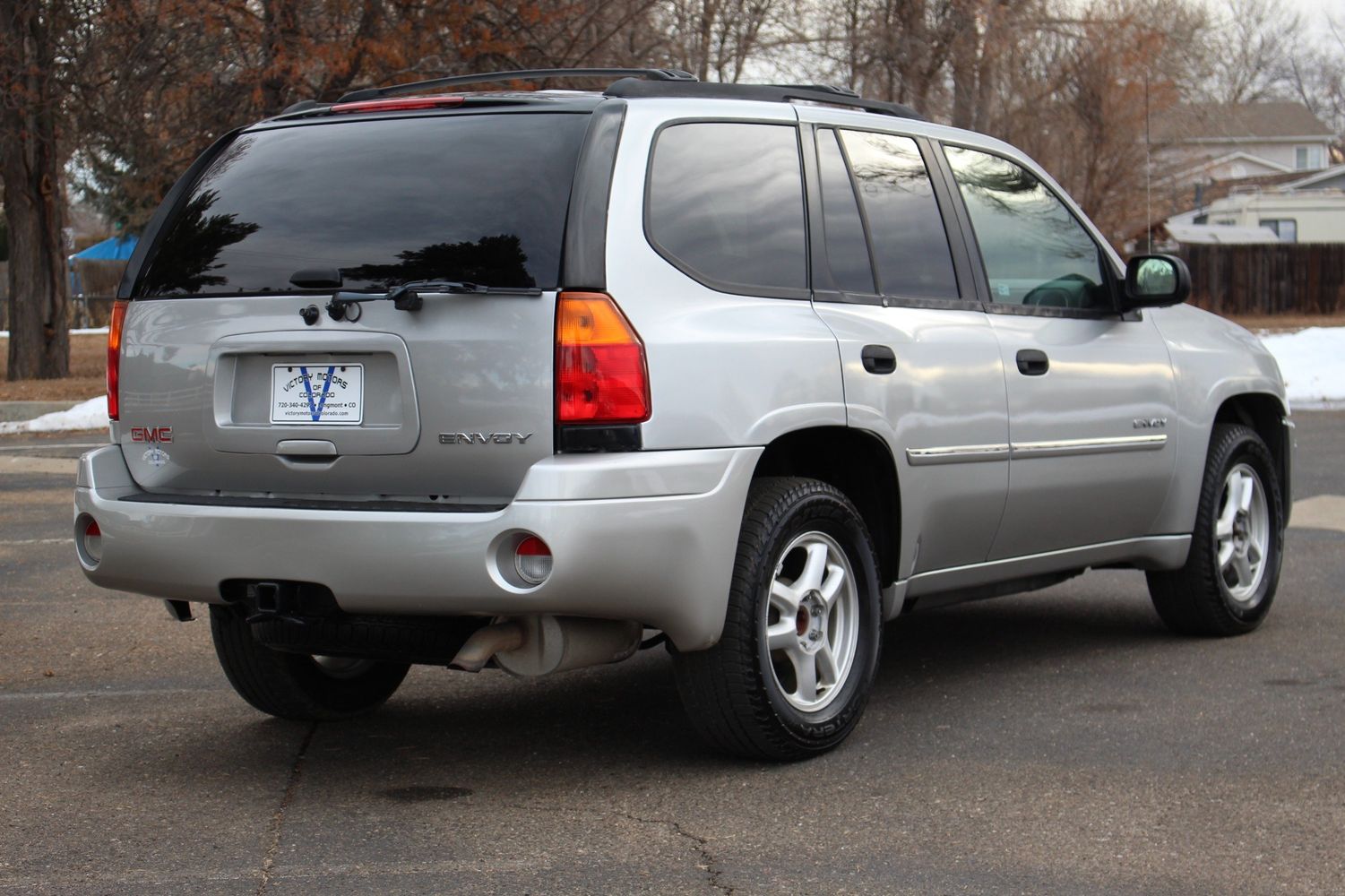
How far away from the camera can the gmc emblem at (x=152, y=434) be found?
475cm

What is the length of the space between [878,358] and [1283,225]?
59053mm

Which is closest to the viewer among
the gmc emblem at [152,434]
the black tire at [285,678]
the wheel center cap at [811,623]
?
the gmc emblem at [152,434]

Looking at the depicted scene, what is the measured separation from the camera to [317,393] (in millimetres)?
4520

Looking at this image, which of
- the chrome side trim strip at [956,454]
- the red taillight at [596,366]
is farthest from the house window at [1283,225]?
the red taillight at [596,366]

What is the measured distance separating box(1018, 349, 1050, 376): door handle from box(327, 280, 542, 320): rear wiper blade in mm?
1993

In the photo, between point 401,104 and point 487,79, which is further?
point 487,79

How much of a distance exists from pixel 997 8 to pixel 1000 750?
24.0 meters

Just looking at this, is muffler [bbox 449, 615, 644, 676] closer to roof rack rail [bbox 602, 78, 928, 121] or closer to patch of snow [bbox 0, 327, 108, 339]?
roof rack rail [bbox 602, 78, 928, 121]

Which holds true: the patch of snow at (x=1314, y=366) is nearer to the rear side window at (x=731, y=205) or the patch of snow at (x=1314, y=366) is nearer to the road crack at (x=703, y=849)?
the rear side window at (x=731, y=205)

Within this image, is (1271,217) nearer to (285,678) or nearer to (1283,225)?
(1283,225)

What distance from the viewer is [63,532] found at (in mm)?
9758

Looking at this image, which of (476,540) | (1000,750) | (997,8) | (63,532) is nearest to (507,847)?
(476,540)

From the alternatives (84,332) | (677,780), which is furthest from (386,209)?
(84,332)

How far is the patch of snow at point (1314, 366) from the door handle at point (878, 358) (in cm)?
1410
